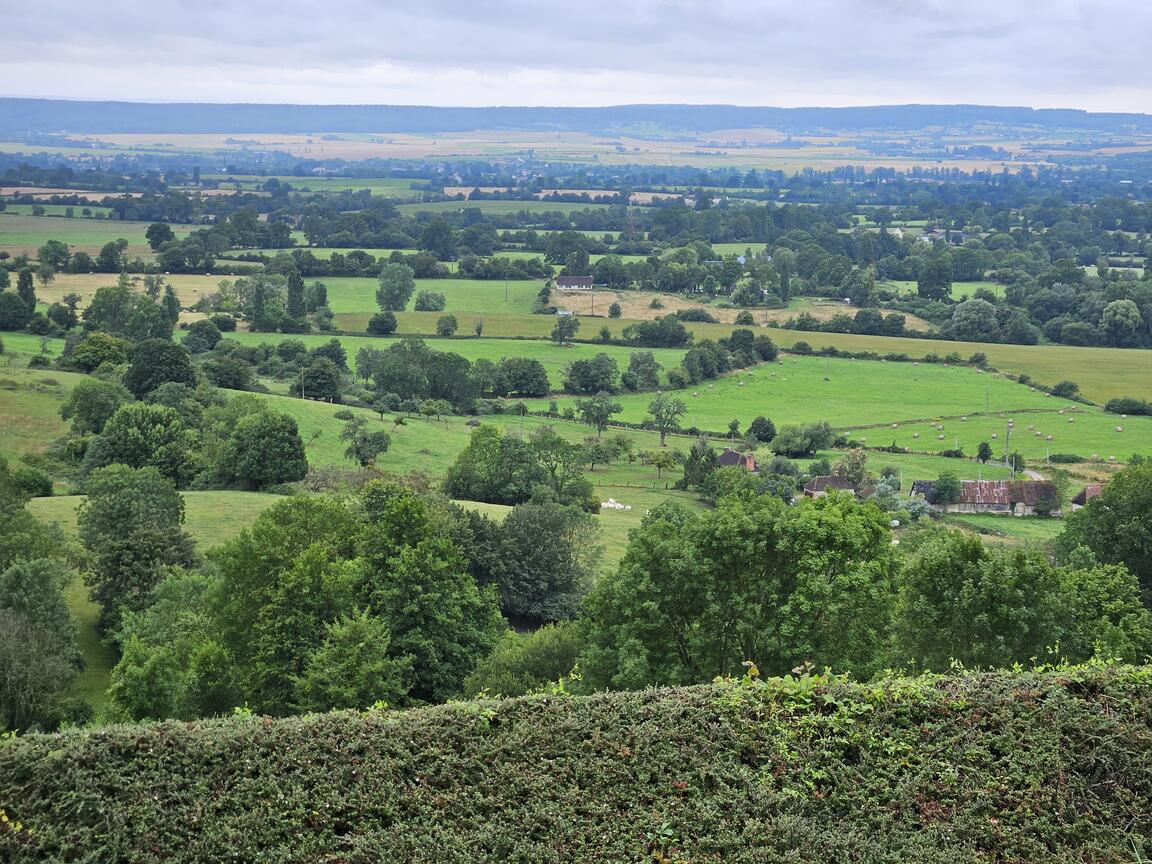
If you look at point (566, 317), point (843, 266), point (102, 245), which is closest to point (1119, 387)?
point (566, 317)

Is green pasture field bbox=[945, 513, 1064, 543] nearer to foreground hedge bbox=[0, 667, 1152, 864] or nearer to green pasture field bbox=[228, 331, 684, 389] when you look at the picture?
green pasture field bbox=[228, 331, 684, 389]

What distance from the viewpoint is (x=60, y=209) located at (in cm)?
16600

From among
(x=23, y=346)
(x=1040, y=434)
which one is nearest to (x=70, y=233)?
(x=23, y=346)

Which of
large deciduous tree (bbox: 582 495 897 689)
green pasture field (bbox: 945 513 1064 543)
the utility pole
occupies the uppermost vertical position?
large deciduous tree (bbox: 582 495 897 689)

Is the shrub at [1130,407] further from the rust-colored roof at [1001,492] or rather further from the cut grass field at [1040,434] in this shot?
the rust-colored roof at [1001,492]

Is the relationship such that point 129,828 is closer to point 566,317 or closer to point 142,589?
point 142,589

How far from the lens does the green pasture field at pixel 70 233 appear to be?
129250mm

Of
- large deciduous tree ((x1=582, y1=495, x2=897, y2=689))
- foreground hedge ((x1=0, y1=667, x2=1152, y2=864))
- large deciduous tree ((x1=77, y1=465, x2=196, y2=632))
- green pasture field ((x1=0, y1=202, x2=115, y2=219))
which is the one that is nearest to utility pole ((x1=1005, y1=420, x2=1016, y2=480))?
large deciduous tree ((x1=77, y1=465, x2=196, y2=632))

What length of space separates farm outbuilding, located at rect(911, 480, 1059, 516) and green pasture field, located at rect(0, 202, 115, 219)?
135m

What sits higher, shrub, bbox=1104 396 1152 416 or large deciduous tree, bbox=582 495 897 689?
large deciduous tree, bbox=582 495 897 689

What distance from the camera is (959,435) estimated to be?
2785 inches

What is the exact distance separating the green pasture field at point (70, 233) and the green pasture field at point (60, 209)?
327 cm

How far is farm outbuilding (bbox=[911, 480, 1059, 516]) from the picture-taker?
57.2m

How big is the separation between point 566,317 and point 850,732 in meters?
89.5
